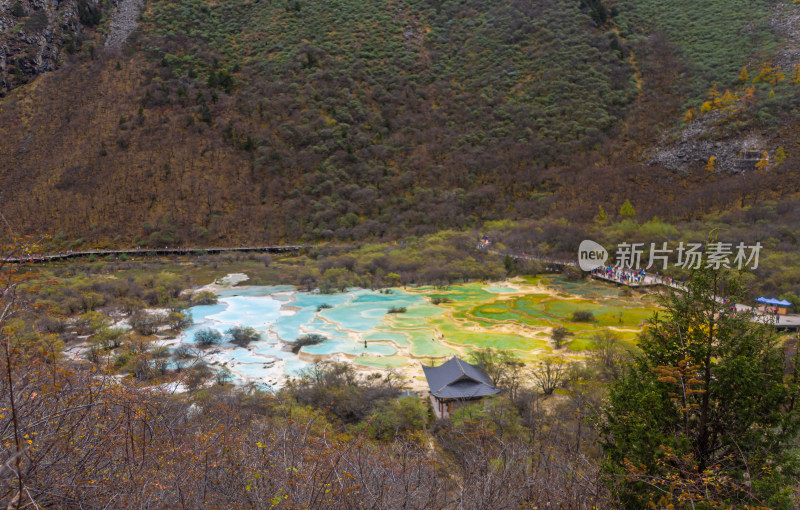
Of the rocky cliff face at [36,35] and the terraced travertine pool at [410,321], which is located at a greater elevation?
the rocky cliff face at [36,35]

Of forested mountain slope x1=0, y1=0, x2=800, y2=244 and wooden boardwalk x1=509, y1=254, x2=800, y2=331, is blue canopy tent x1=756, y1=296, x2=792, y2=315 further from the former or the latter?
forested mountain slope x1=0, y1=0, x2=800, y2=244

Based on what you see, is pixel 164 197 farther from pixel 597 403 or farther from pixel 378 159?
pixel 597 403

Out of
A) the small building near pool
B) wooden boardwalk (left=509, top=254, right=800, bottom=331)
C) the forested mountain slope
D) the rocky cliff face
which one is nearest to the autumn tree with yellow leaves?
the small building near pool

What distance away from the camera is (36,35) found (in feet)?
198

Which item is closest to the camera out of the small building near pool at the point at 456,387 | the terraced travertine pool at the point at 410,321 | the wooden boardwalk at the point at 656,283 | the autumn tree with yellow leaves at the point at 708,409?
the autumn tree with yellow leaves at the point at 708,409

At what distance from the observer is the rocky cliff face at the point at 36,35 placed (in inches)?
2275

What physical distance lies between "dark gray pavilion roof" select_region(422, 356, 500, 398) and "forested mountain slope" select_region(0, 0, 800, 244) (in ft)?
101

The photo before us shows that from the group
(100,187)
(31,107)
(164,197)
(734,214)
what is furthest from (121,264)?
(734,214)

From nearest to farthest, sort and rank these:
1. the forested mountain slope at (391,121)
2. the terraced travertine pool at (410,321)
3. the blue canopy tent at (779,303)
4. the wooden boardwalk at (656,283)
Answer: the wooden boardwalk at (656,283)
the terraced travertine pool at (410,321)
the blue canopy tent at (779,303)
the forested mountain slope at (391,121)

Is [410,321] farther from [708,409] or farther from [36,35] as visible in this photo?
[36,35]

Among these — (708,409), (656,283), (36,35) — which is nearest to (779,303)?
(656,283)

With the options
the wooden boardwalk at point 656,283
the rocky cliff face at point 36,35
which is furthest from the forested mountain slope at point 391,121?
the wooden boardwalk at point 656,283

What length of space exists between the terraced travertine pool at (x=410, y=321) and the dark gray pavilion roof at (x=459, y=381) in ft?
8.31

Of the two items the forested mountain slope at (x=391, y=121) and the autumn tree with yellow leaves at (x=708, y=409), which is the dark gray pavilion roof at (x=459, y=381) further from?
the forested mountain slope at (x=391, y=121)
